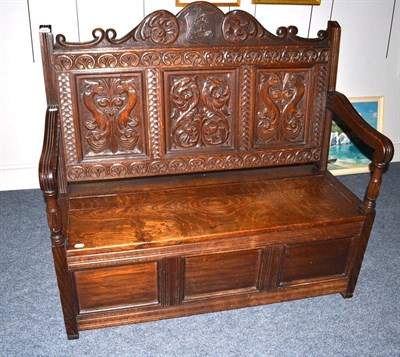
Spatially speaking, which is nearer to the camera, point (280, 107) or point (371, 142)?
point (371, 142)

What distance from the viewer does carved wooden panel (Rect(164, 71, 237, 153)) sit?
2160mm

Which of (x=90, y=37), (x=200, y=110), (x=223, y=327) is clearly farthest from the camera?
(x=90, y=37)

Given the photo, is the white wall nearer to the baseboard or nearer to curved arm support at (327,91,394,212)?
the baseboard

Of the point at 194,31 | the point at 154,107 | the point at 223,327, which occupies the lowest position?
the point at 223,327

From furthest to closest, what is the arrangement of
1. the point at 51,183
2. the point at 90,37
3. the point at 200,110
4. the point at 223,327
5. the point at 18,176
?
the point at 18,176 → the point at 90,37 → the point at 200,110 → the point at 223,327 → the point at 51,183

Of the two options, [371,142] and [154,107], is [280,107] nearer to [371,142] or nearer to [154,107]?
[371,142]

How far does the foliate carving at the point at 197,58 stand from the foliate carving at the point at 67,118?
0.06 metres

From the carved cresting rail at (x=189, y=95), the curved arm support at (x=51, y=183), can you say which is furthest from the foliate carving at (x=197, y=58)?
the curved arm support at (x=51, y=183)

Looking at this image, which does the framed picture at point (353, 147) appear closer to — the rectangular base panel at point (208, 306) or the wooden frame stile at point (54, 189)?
the rectangular base panel at point (208, 306)

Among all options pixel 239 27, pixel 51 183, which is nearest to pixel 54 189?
pixel 51 183

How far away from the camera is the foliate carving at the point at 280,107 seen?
89.0 inches

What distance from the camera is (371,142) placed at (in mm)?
1979

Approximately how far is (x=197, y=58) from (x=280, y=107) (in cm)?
50

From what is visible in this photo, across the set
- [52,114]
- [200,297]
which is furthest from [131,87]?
[200,297]
